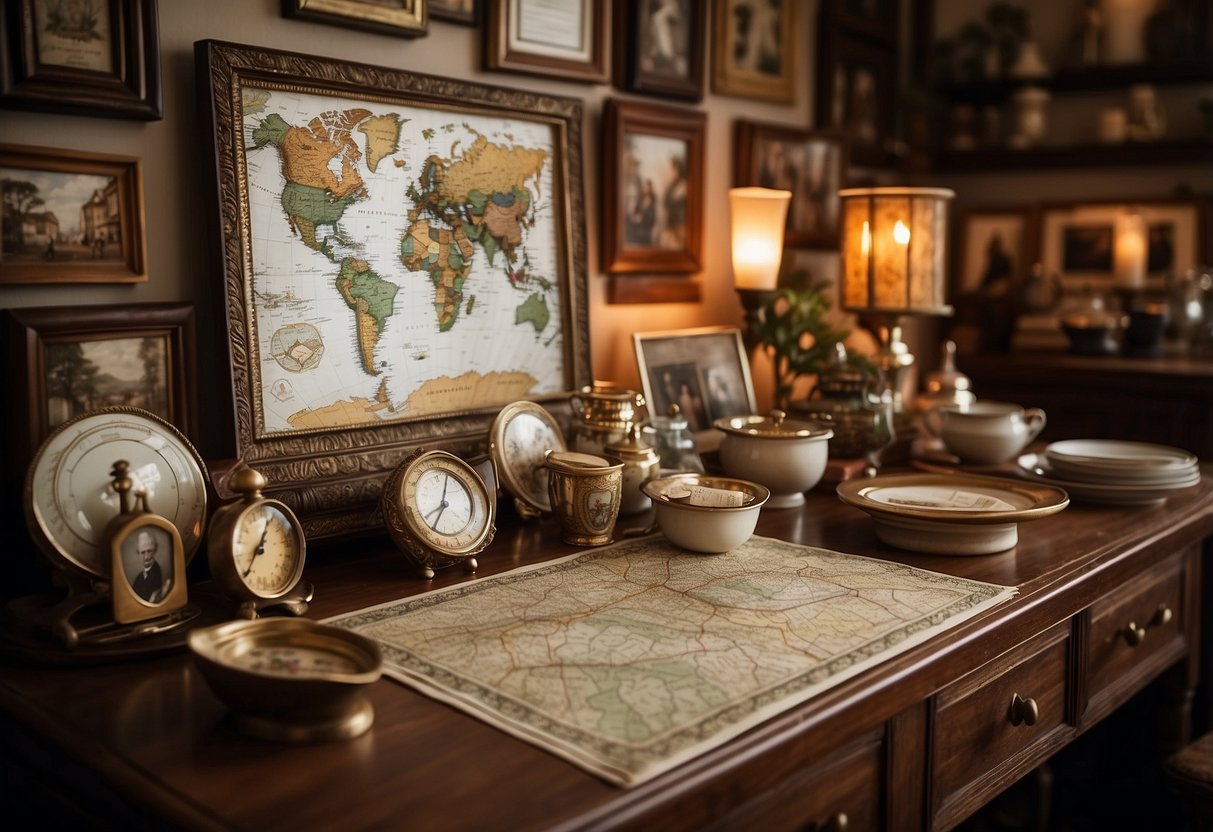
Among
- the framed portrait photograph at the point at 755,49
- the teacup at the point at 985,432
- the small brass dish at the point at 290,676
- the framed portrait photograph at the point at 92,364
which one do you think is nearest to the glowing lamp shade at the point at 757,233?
the framed portrait photograph at the point at 755,49

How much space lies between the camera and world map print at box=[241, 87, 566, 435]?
6.19 feet

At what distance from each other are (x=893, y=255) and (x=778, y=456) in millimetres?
898

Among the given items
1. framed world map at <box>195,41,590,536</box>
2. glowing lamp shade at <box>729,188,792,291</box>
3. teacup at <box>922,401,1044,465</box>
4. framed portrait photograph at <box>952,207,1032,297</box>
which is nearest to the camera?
framed world map at <box>195,41,590,536</box>

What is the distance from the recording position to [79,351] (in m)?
1.68

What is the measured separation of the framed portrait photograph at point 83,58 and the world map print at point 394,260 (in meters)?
0.18

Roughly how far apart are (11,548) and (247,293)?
53cm

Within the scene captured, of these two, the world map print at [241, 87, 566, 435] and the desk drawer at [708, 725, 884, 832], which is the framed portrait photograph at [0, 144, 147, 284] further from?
→ the desk drawer at [708, 725, 884, 832]

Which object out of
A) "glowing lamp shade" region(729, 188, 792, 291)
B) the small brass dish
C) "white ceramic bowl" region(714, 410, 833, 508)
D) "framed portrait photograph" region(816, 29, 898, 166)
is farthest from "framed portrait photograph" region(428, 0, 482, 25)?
"framed portrait photograph" region(816, 29, 898, 166)

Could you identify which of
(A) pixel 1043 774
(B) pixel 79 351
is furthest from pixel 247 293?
(A) pixel 1043 774

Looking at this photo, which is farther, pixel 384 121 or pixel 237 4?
pixel 384 121

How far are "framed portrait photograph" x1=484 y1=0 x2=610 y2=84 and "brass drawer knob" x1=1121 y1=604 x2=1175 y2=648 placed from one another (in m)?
1.62

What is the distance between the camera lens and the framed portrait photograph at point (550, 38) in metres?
2.27

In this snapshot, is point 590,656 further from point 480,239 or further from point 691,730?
point 480,239

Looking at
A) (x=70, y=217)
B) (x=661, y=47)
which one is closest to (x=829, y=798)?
(x=70, y=217)
